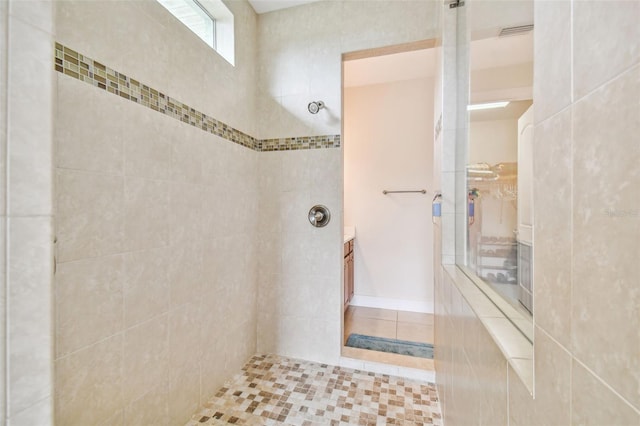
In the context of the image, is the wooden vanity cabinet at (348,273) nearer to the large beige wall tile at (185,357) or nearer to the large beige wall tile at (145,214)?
the large beige wall tile at (185,357)

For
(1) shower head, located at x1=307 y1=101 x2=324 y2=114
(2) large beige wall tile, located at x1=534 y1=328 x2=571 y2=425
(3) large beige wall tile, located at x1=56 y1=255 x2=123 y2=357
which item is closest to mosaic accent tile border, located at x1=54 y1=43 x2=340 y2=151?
(1) shower head, located at x1=307 y1=101 x2=324 y2=114

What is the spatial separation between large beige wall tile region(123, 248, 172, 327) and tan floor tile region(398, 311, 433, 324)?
2311 mm

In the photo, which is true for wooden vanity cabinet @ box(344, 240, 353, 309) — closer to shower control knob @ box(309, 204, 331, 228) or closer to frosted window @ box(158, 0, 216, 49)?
shower control knob @ box(309, 204, 331, 228)

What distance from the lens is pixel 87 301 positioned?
981 mm

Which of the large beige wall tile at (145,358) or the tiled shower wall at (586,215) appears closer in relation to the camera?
the tiled shower wall at (586,215)

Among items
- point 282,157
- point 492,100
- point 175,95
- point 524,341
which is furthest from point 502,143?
point 175,95

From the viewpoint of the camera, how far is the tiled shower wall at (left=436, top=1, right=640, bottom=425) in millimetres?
285

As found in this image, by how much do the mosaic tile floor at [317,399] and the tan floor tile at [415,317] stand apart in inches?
41.7

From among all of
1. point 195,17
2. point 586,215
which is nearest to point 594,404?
point 586,215

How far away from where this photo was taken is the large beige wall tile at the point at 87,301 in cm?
91

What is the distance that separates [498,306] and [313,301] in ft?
4.36

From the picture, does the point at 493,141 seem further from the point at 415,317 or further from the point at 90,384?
the point at 415,317

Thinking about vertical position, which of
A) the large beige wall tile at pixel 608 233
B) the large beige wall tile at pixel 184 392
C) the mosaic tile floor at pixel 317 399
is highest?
the large beige wall tile at pixel 608 233

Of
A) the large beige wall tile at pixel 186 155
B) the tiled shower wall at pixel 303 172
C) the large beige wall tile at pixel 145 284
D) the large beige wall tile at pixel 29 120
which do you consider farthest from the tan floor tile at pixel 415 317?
the large beige wall tile at pixel 29 120
